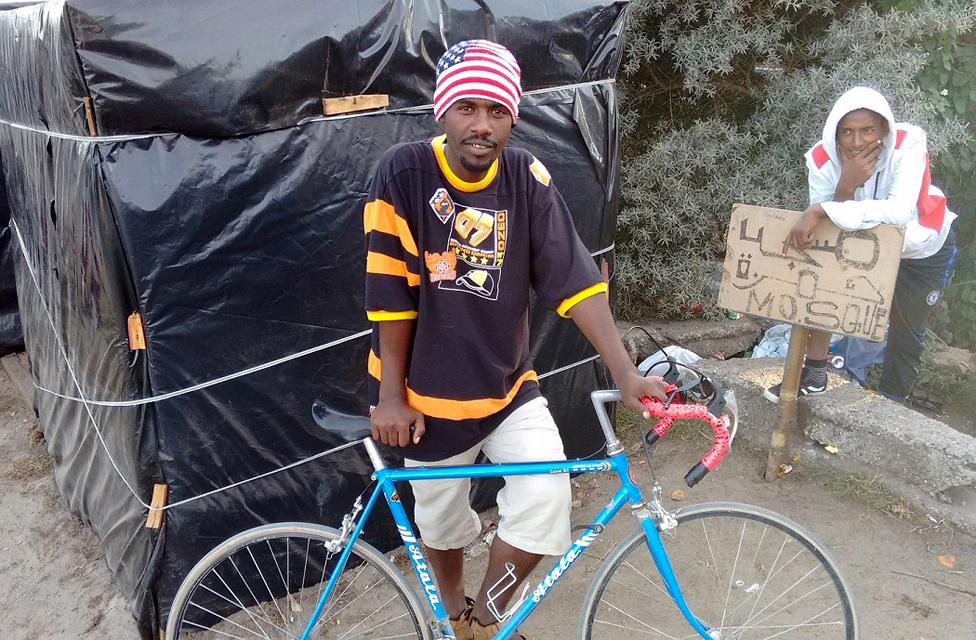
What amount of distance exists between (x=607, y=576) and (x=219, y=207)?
1862 mm

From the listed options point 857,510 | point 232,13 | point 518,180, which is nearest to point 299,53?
point 232,13

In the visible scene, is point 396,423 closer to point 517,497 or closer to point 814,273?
point 517,497

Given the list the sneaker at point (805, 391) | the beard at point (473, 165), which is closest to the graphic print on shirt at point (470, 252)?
the beard at point (473, 165)

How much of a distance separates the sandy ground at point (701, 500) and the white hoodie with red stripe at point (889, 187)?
1.27m

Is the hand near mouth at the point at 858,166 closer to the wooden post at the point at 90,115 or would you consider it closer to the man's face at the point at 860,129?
the man's face at the point at 860,129

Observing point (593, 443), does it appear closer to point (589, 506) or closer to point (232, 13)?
point (589, 506)

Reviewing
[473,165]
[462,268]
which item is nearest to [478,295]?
[462,268]

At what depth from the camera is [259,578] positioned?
322cm

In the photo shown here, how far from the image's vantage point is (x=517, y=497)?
2.27 meters

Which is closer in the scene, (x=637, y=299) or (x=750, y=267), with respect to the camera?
(x=750, y=267)

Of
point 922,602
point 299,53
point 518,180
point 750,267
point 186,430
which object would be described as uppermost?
point 299,53

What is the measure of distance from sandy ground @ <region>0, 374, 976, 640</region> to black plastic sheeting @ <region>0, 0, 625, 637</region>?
1.16ft

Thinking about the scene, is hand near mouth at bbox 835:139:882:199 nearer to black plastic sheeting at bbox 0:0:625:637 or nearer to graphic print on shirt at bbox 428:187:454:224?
black plastic sheeting at bbox 0:0:625:637

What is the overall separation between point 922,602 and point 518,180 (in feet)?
7.90
